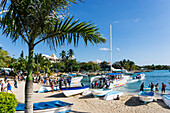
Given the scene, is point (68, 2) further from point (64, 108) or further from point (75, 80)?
point (75, 80)

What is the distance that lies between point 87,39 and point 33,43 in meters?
1.57

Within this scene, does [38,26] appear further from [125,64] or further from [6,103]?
[125,64]

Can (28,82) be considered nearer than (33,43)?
Yes

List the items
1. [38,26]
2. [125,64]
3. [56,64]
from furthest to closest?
[125,64] < [56,64] < [38,26]

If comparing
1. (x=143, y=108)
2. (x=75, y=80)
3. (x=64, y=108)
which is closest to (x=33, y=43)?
(x=64, y=108)

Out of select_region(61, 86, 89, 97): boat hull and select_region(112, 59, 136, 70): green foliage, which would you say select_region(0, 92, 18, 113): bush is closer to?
select_region(61, 86, 89, 97): boat hull

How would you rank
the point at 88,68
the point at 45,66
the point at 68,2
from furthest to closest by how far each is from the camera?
the point at 88,68 → the point at 45,66 → the point at 68,2

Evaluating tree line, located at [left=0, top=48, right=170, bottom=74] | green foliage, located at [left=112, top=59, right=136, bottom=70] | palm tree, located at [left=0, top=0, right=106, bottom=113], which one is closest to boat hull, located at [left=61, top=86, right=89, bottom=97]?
tree line, located at [left=0, top=48, right=170, bottom=74]

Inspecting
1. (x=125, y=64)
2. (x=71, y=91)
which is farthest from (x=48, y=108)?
(x=125, y=64)

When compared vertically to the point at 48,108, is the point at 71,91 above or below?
below

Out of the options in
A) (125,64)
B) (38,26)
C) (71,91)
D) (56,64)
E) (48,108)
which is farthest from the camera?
(125,64)

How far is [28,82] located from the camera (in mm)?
3508

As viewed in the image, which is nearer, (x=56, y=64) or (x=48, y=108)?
(x=48, y=108)

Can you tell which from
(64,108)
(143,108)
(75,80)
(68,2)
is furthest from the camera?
(75,80)
